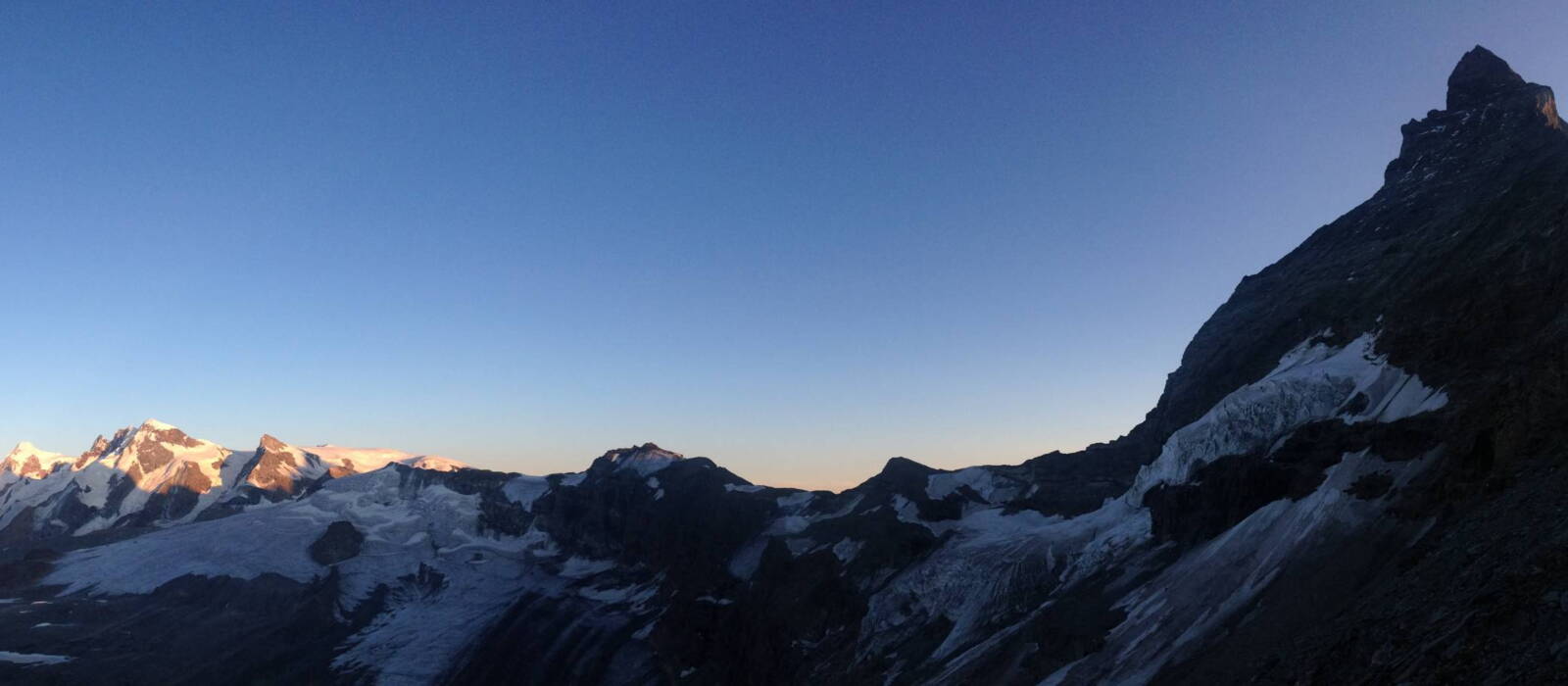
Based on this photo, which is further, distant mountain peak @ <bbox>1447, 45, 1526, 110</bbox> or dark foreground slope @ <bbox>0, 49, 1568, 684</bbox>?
distant mountain peak @ <bbox>1447, 45, 1526, 110</bbox>

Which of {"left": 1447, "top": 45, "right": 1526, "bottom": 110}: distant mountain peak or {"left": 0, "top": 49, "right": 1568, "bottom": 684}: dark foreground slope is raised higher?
{"left": 1447, "top": 45, "right": 1526, "bottom": 110}: distant mountain peak

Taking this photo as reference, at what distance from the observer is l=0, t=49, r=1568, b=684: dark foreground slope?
110 feet

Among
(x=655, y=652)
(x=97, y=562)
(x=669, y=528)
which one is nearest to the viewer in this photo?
(x=655, y=652)

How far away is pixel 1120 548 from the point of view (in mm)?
66000

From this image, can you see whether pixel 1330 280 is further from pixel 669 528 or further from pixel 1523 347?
pixel 669 528

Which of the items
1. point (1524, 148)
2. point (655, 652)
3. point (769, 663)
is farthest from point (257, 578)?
point (1524, 148)

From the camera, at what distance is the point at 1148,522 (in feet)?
220

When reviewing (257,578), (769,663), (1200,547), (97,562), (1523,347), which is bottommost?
(769,663)

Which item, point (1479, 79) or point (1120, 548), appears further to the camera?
point (1479, 79)

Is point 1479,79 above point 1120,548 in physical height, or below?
above

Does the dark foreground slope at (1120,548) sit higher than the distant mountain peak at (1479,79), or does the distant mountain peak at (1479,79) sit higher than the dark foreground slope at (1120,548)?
the distant mountain peak at (1479,79)

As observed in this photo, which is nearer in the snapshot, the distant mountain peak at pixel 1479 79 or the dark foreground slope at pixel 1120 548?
the dark foreground slope at pixel 1120 548

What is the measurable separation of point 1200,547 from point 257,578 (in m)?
174

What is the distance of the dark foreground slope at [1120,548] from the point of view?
33.7 meters
